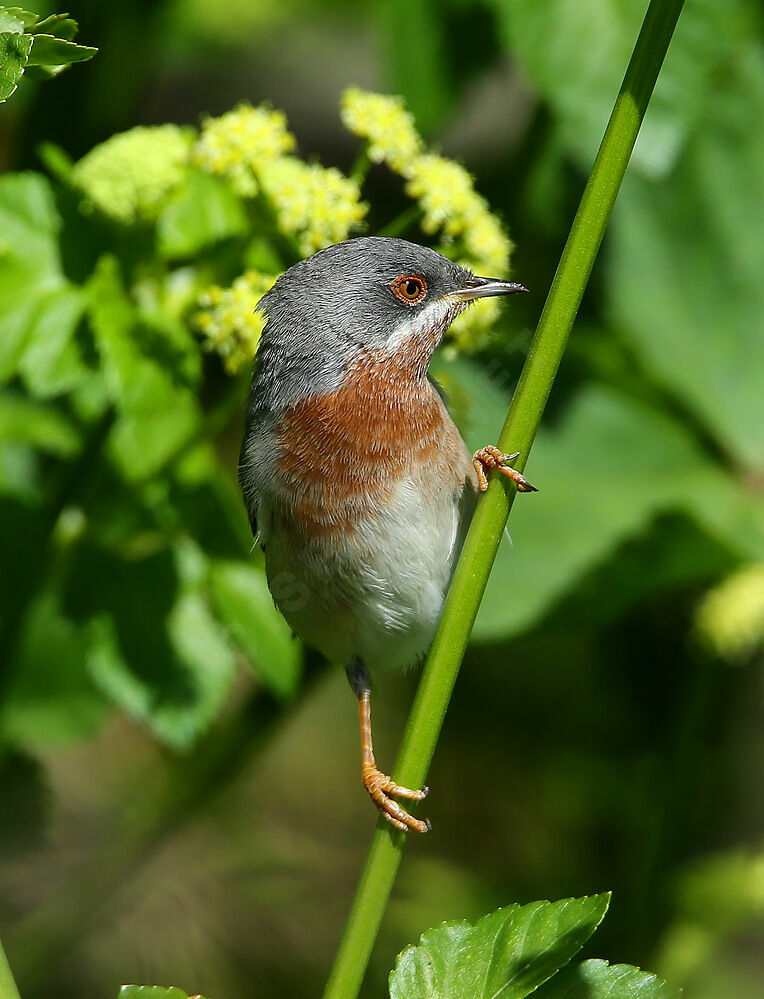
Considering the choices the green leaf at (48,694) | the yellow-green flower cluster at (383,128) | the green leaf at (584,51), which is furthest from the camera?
the green leaf at (48,694)

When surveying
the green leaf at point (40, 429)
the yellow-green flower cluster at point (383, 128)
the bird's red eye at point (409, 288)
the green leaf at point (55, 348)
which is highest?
the yellow-green flower cluster at point (383, 128)

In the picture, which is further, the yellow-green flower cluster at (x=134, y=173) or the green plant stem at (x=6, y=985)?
the yellow-green flower cluster at (x=134, y=173)

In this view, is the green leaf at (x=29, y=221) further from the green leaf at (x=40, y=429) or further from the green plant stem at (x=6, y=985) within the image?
the green plant stem at (x=6, y=985)

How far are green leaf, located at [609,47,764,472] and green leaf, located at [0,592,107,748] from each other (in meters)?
2.28

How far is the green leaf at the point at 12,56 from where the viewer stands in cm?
145

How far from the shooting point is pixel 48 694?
3451 millimetres

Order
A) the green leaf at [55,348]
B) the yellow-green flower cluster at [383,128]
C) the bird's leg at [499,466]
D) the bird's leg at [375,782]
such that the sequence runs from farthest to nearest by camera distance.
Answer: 1. the yellow-green flower cluster at [383,128]
2. the green leaf at [55,348]
3. the bird's leg at [375,782]
4. the bird's leg at [499,466]

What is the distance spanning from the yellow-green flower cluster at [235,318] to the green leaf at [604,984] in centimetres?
152

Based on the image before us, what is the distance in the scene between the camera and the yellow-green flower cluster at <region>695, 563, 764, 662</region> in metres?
3.53

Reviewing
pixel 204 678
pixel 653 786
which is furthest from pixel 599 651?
pixel 204 678

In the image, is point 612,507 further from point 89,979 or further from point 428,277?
point 89,979

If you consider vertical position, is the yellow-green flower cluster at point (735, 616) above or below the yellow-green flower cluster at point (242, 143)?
below

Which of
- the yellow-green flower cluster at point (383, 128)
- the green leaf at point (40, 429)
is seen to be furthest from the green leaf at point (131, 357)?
the yellow-green flower cluster at point (383, 128)

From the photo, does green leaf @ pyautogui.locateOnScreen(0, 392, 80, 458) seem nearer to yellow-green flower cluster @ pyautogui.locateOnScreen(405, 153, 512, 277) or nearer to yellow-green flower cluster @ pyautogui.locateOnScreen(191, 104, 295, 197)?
yellow-green flower cluster @ pyautogui.locateOnScreen(191, 104, 295, 197)
